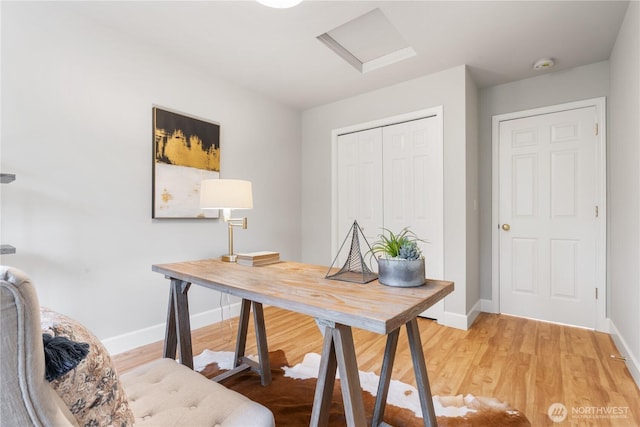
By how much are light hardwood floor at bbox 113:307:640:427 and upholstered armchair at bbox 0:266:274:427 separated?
1227mm

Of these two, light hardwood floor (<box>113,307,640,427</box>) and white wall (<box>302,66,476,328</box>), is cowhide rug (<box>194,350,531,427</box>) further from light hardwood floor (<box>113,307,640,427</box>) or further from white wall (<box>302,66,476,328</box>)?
white wall (<box>302,66,476,328</box>)

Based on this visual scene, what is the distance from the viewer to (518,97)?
3111 mm

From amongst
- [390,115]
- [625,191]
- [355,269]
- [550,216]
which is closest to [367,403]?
[355,269]

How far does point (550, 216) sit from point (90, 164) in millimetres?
4007

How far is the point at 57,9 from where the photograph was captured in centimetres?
199

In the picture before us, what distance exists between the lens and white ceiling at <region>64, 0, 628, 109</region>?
203cm

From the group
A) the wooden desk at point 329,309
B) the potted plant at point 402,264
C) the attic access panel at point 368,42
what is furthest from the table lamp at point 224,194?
the attic access panel at point 368,42

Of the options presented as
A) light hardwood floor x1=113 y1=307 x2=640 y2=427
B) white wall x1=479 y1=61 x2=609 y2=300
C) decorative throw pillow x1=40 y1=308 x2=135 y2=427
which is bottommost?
light hardwood floor x1=113 y1=307 x2=640 y2=427

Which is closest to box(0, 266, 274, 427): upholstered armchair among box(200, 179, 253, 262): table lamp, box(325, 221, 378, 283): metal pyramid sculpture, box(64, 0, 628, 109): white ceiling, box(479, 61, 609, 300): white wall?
box(325, 221, 378, 283): metal pyramid sculpture

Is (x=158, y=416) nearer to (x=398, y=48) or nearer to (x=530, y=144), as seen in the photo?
(x=398, y=48)

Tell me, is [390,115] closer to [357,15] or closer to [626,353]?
[357,15]

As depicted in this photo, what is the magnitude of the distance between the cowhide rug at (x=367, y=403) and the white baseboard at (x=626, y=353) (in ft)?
3.11

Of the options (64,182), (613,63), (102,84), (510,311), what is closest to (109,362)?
(64,182)

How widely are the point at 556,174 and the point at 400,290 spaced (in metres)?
2.70
